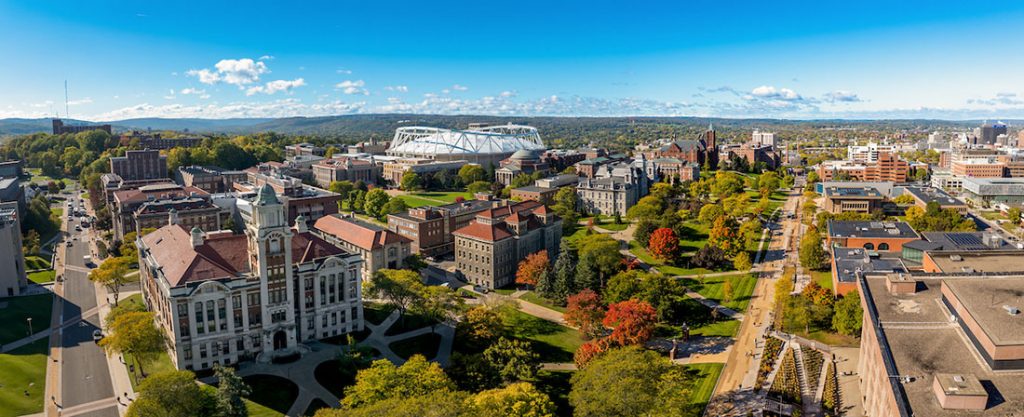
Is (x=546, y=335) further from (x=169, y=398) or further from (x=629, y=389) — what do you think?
(x=169, y=398)

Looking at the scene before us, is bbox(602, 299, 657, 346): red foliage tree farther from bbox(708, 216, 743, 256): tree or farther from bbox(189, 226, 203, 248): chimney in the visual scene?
bbox(189, 226, 203, 248): chimney

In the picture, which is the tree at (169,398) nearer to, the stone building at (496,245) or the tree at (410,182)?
the stone building at (496,245)

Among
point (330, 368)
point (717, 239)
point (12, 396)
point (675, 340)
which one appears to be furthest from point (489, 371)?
point (717, 239)

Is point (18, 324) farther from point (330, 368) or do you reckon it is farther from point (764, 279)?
point (764, 279)

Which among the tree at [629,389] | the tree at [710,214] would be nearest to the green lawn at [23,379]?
the tree at [629,389]

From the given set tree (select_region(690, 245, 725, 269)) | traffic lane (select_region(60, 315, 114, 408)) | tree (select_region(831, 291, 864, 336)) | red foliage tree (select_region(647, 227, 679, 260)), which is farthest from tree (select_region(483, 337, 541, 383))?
tree (select_region(690, 245, 725, 269))
